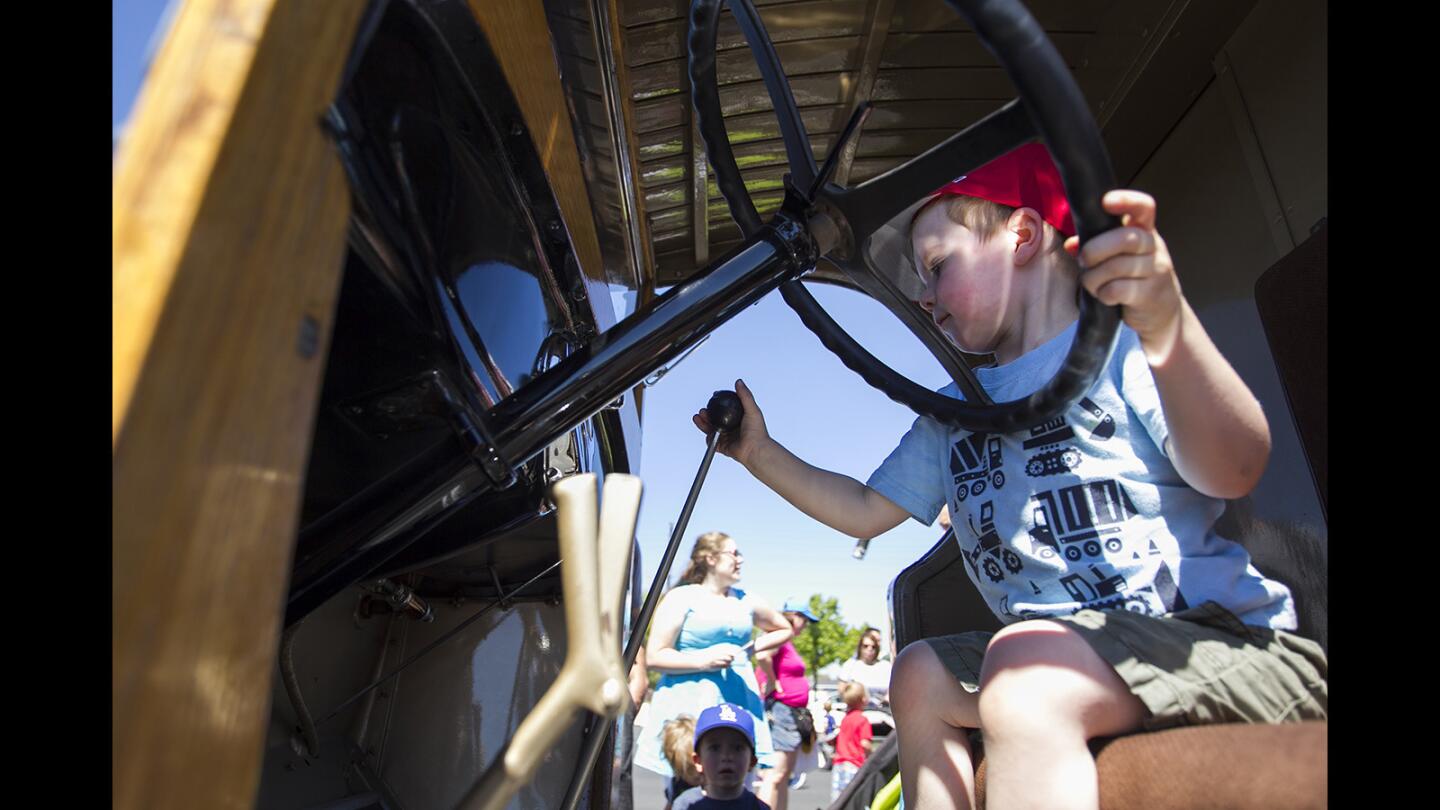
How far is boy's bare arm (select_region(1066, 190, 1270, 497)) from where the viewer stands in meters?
0.77

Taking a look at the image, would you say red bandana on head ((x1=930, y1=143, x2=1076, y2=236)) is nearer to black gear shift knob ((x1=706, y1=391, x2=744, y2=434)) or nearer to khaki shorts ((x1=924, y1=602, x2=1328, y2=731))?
black gear shift knob ((x1=706, y1=391, x2=744, y2=434))

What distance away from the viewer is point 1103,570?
0.98m

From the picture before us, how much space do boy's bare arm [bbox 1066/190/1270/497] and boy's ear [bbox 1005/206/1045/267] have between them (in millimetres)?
356

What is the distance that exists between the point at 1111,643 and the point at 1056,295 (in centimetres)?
51

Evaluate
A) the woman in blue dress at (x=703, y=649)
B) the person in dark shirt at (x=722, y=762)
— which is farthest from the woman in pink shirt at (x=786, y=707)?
the person in dark shirt at (x=722, y=762)

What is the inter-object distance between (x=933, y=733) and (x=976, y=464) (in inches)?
12.8

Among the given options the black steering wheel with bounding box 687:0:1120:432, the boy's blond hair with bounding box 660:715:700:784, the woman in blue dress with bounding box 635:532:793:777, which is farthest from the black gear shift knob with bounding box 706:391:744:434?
the boy's blond hair with bounding box 660:715:700:784

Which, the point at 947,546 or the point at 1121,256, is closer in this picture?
the point at 1121,256

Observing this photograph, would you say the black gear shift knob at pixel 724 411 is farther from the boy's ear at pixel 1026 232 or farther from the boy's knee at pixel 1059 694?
the boy's knee at pixel 1059 694

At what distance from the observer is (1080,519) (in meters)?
1.01

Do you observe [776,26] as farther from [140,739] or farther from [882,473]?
[140,739]

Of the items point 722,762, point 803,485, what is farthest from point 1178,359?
point 722,762
